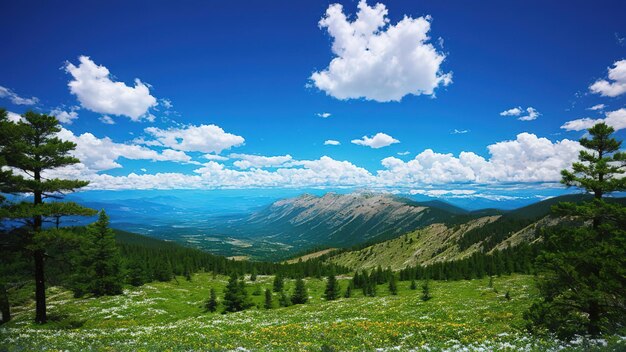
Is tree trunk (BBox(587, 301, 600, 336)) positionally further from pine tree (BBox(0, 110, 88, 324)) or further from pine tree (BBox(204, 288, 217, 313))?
pine tree (BBox(204, 288, 217, 313))

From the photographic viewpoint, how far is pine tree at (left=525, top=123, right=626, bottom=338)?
16078 mm

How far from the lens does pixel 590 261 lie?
16844mm

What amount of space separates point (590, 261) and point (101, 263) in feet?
207

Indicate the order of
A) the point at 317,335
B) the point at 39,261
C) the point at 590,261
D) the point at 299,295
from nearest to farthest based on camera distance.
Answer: the point at 590,261 < the point at 317,335 < the point at 39,261 < the point at 299,295

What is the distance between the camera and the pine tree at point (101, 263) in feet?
164

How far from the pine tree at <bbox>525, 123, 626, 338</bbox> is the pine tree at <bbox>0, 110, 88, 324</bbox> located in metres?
35.4

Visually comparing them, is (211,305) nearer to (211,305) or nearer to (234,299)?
(211,305)

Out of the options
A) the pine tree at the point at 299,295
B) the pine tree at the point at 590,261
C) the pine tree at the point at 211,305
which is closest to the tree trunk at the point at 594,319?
the pine tree at the point at 590,261

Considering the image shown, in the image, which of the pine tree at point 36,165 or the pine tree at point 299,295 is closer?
the pine tree at point 36,165

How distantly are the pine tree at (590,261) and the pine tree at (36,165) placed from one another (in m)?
35.4

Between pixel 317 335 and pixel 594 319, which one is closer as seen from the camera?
pixel 594 319

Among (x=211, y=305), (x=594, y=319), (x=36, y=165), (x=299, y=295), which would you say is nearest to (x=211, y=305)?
(x=211, y=305)

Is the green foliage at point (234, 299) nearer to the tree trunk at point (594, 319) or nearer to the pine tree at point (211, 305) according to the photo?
the pine tree at point (211, 305)

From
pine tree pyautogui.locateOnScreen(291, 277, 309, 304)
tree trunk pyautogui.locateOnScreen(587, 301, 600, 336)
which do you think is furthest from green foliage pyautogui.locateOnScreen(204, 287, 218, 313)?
tree trunk pyautogui.locateOnScreen(587, 301, 600, 336)
